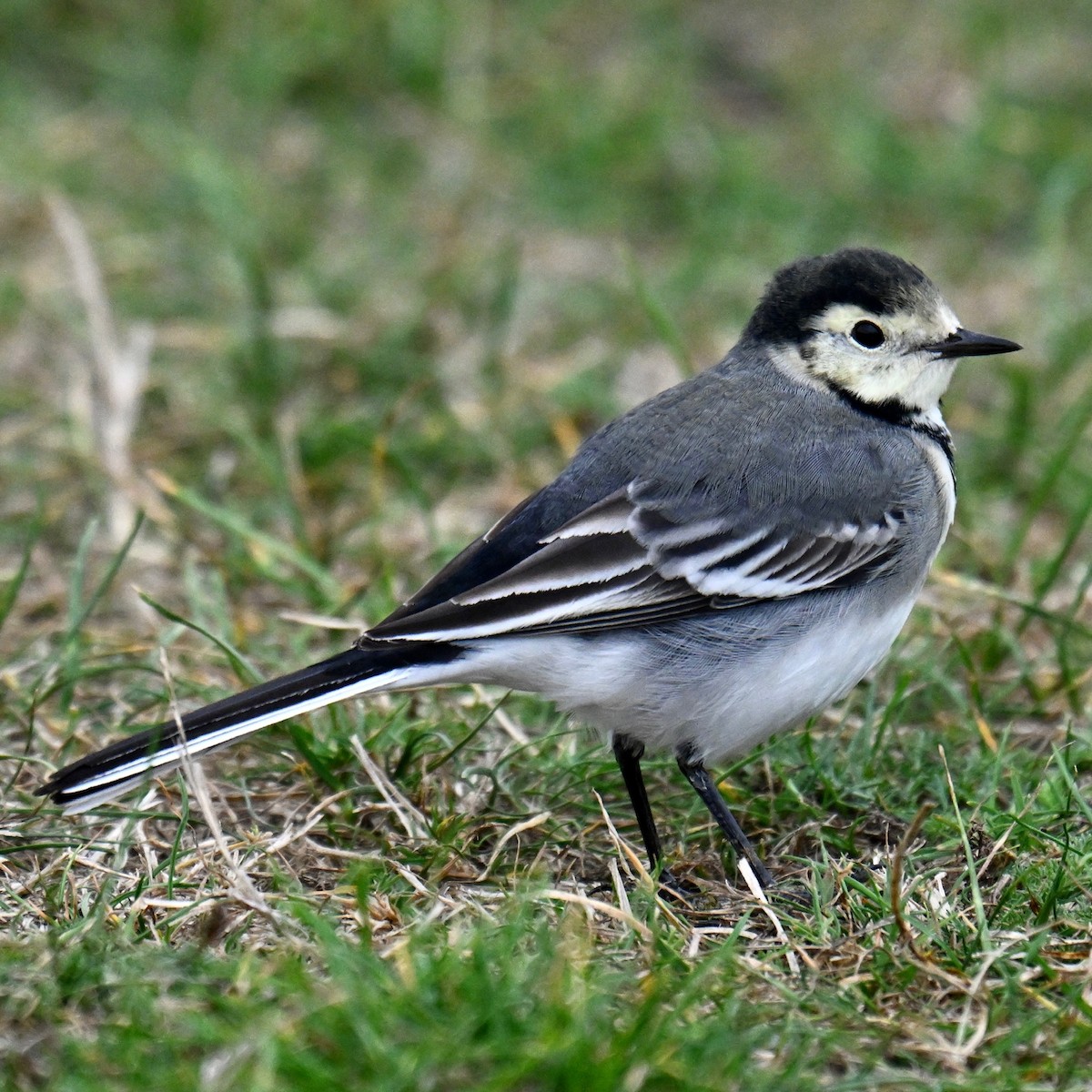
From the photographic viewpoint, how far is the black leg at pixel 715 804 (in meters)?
4.67

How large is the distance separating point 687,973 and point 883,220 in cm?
671

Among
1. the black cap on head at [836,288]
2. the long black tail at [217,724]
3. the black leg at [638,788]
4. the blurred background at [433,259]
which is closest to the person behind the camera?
the long black tail at [217,724]

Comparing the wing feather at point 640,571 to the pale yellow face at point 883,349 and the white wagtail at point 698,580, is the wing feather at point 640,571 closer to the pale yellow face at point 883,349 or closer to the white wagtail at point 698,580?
the white wagtail at point 698,580

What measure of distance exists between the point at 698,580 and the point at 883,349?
1129mm

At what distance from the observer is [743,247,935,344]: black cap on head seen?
528cm

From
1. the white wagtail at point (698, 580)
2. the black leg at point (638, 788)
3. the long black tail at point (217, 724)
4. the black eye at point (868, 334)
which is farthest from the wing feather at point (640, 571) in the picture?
the black eye at point (868, 334)

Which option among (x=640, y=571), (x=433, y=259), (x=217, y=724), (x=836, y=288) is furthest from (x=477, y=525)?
(x=217, y=724)

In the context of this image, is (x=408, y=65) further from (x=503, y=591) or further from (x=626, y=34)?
(x=503, y=591)

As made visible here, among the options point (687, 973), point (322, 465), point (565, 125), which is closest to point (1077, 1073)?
point (687, 973)

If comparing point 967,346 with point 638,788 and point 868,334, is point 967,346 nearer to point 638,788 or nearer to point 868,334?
point 868,334

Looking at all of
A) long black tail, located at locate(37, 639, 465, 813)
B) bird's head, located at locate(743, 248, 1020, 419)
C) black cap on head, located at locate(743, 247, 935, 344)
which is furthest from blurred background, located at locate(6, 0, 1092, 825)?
Answer: black cap on head, located at locate(743, 247, 935, 344)

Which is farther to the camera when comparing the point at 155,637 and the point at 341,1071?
the point at 155,637

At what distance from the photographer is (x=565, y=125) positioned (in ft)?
32.9

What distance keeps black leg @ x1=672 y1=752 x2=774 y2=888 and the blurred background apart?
1.10m
